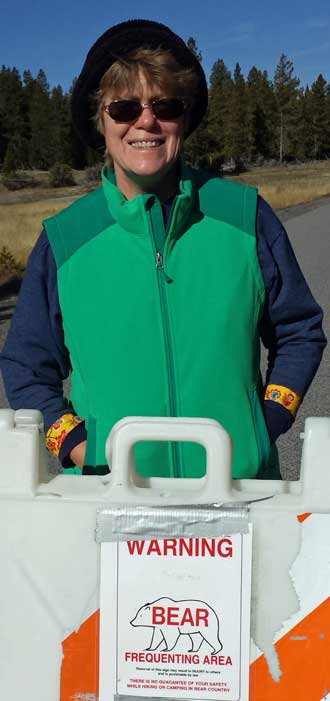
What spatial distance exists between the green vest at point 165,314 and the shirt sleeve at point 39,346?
0.22ft

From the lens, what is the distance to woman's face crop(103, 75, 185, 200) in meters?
1.97

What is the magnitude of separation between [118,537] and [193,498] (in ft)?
0.52

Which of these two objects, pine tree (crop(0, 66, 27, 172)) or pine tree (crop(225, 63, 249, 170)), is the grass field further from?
pine tree (crop(225, 63, 249, 170))

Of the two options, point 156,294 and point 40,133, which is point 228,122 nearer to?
point 40,133

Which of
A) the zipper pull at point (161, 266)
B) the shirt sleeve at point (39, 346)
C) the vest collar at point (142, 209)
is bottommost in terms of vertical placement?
the shirt sleeve at point (39, 346)

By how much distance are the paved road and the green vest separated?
2892mm

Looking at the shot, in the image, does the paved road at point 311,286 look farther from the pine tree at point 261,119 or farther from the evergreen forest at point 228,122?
the pine tree at point 261,119

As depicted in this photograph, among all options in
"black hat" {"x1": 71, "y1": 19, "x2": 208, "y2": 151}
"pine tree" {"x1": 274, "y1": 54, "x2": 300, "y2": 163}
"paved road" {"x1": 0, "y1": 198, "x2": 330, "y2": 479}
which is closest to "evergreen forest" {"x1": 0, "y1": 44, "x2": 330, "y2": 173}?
"pine tree" {"x1": 274, "y1": 54, "x2": 300, "y2": 163}

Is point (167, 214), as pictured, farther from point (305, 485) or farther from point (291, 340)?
point (305, 485)

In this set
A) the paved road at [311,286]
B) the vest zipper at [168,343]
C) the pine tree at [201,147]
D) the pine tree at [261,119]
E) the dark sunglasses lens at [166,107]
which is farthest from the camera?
the pine tree at [261,119]

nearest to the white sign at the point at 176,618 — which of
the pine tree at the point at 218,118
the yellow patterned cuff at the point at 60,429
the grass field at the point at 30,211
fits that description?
A: the yellow patterned cuff at the point at 60,429

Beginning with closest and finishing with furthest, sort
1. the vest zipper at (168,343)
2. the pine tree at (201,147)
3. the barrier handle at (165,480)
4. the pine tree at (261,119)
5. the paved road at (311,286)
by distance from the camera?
1. the barrier handle at (165,480)
2. the vest zipper at (168,343)
3. the paved road at (311,286)
4. the pine tree at (201,147)
5. the pine tree at (261,119)

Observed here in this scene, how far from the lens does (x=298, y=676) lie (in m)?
1.57

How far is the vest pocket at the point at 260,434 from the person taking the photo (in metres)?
1.98
